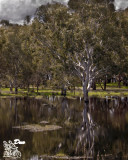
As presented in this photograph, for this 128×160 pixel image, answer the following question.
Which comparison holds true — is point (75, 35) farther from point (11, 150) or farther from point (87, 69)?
point (11, 150)

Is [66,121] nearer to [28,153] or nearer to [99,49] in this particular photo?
[28,153]

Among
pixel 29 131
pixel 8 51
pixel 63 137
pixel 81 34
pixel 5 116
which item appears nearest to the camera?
pixel 63 137

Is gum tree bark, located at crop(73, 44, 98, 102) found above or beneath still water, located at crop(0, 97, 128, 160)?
above

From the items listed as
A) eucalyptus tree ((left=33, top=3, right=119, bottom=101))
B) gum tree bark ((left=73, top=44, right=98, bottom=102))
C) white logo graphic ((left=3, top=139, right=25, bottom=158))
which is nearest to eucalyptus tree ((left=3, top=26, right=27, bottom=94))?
eucalyptus tree ((left=33, top=3, right=119, bottom=101))

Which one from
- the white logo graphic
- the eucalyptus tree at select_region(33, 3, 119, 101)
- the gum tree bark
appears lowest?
the white logo graphic

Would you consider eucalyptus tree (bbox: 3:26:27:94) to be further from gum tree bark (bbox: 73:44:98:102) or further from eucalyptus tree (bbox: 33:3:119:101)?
gum tree bark (bbox: 73:44:98:102)

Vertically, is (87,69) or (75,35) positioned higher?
(75,35)

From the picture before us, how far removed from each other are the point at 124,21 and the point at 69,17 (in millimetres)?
13439

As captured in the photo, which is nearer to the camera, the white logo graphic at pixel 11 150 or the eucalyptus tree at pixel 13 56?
the white logo graphic at pixel 11 150

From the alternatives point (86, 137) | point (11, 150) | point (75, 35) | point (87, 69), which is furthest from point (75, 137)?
point (87, 69)

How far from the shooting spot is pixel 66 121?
36.2m

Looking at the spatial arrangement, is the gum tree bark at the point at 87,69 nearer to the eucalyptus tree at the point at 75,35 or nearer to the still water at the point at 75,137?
the eucalyptus tree at the point at 75,35

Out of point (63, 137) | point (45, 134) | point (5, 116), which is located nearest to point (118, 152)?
point (63, 137)

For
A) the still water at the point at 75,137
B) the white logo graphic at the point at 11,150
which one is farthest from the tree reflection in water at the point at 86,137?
the white logo graphic at the point at 11,150
